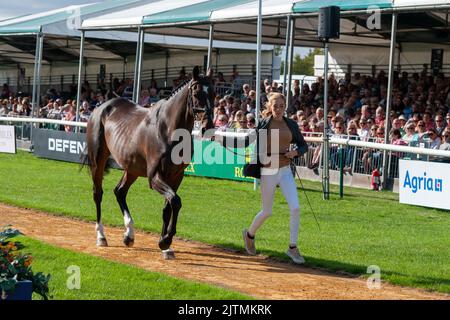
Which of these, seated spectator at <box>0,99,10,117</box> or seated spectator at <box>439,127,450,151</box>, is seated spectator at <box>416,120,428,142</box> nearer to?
seated spectator at <box>439,127,450,151</box>

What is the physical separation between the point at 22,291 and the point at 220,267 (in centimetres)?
394

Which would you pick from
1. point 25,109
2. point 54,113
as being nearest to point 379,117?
point 54,113

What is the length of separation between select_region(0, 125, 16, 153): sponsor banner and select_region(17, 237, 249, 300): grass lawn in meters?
16.5

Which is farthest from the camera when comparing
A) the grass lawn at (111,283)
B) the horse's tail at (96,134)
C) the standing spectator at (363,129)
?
the standing spectator at (363,129)

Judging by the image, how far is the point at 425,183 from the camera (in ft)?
48.3

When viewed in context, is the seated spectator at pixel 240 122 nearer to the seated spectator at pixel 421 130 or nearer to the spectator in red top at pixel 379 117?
the spectator in red top at pixel 379 117

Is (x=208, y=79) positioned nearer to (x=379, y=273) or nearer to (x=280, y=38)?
(x=379, y=273)

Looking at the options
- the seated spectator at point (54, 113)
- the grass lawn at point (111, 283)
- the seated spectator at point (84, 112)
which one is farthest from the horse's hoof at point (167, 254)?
the seated spectator at point (54, 113)

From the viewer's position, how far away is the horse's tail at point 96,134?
12.5 metres

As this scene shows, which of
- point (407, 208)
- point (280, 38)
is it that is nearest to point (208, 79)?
point (407, 208)

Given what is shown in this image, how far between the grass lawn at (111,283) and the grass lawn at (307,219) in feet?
6.56

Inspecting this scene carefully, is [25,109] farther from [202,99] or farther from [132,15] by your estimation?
[202,99]

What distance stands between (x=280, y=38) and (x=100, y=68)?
16.6m

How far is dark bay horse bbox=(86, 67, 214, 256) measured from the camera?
10.7 meters
